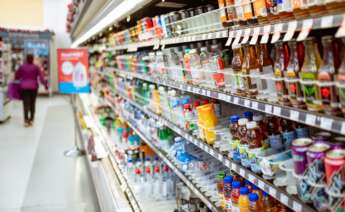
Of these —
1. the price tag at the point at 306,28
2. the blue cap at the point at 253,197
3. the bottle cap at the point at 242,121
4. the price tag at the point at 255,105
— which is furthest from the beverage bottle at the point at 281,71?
the blue cap at the point at 253,197

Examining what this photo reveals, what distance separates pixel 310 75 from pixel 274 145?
1.60 feet

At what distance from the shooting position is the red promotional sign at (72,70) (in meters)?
5.32

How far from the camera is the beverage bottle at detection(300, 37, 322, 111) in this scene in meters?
1.23

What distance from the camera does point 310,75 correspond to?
4.09ft

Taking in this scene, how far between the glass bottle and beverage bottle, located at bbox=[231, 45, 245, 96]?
1.22 feet

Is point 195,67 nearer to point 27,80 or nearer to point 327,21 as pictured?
point 327,21

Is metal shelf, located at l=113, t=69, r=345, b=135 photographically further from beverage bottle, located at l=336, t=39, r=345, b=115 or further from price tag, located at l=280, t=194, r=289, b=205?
price tag, located at l=280, t=194, r=289, b=205

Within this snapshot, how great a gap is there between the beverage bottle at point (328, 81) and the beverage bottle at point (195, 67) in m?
1.11

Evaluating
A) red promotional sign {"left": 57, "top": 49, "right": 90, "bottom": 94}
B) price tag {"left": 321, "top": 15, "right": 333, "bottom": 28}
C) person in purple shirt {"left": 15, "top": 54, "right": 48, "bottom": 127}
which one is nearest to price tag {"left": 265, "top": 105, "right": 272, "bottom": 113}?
price tag {"left": 321, "top": 15, "right": 333, "bottom": 28}

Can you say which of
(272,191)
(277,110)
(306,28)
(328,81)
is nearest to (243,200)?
(272,191)

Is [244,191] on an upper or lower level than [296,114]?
lower

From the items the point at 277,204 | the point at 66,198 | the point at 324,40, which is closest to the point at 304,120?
the point at 324,40

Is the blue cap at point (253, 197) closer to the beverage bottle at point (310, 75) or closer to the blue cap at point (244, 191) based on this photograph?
the blue cap at point (244, 191)

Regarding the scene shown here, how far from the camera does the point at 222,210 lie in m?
2.00
